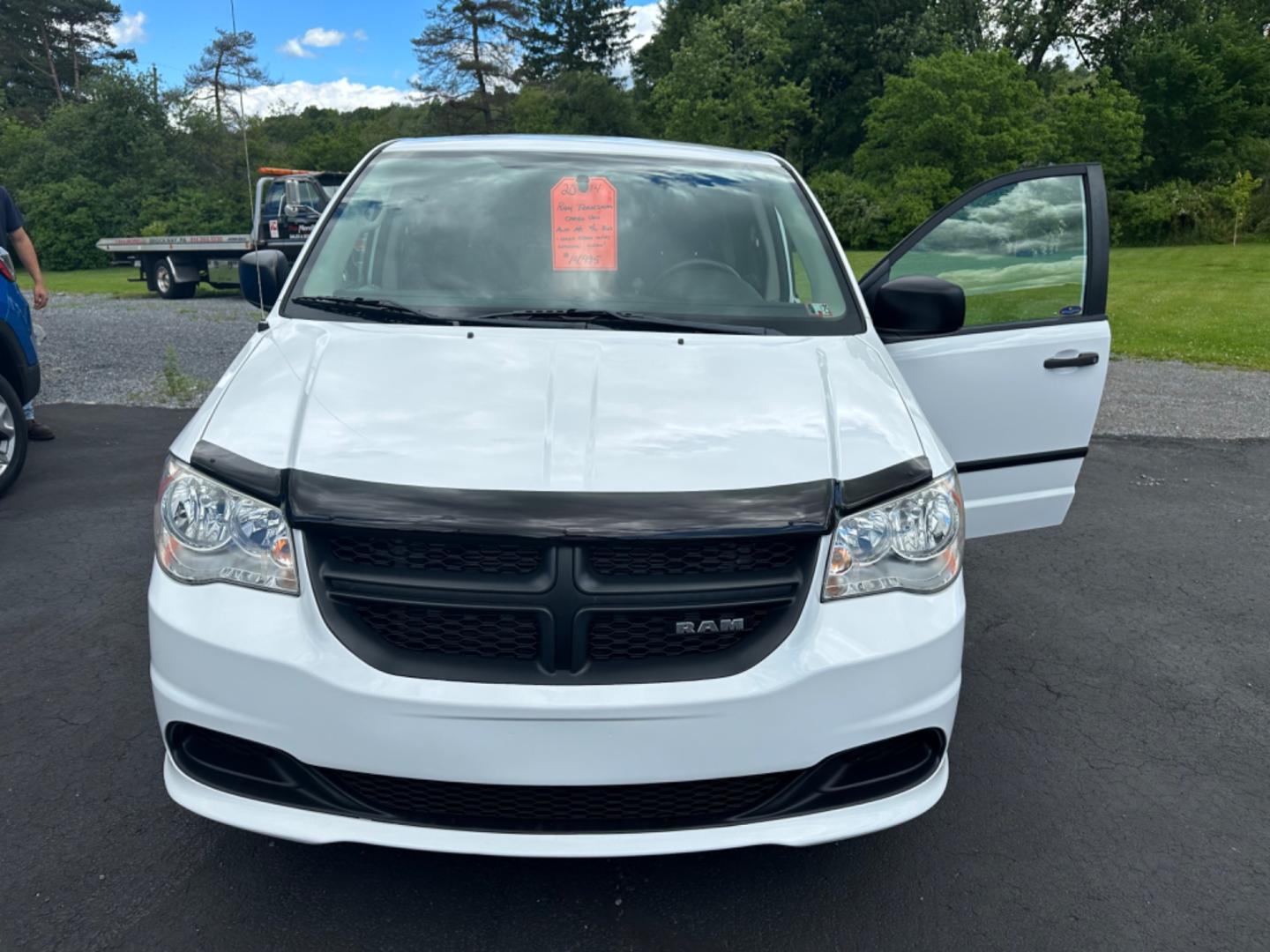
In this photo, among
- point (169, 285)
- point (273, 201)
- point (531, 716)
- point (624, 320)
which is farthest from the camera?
point (169, 285)

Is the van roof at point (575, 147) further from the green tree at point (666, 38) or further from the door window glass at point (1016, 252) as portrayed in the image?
the green tree at point (666, 38)

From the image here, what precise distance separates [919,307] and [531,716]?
2048 mm

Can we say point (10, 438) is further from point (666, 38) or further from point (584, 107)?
point (666, 38)

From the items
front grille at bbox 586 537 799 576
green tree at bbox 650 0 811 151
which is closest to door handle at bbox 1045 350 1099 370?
front grille at bbox 586 537 799 576

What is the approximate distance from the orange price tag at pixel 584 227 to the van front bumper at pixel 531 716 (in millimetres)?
1570

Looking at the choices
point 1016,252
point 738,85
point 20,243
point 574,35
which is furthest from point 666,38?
point 1016,252

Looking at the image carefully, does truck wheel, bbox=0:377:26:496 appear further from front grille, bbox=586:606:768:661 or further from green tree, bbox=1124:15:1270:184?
green tree, bbox=1124:15:1270:184

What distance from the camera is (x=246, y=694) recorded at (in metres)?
2.01

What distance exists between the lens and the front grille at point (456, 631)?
2.02m

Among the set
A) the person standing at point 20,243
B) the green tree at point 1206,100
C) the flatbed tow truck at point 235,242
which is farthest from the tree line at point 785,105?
the person standing at point 20,243

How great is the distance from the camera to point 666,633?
6.75 feet

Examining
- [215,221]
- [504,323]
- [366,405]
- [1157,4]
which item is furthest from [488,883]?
[1157,4]

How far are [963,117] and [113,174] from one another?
35122 millimetres

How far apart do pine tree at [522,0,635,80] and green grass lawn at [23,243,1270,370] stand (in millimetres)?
42571
